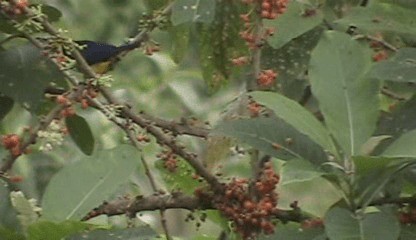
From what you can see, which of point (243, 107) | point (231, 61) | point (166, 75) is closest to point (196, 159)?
point (243, 107)

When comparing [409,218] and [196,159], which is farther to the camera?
[196,159]

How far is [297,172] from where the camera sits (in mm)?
1289

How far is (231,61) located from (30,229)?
24.8 inches

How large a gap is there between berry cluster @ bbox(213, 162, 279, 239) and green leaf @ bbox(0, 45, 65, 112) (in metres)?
0.31

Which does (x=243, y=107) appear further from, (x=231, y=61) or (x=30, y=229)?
(x=30, y=229)

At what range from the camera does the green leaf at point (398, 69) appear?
1433 millimetres

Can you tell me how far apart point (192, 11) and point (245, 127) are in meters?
0.22

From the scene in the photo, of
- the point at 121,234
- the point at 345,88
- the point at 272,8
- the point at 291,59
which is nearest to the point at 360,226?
the point at 345,88

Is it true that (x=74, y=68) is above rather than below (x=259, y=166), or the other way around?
Result: above

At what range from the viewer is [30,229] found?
133 centimetres

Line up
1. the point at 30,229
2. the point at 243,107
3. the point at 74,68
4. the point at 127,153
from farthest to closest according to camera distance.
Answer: the point at 243,107, the point at 74,68, the point at 127,153, the point at 30,229

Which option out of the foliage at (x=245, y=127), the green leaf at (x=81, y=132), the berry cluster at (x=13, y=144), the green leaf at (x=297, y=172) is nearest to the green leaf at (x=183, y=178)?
the foliage at (x=245, y=127)

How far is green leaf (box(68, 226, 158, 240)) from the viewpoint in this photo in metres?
1.36

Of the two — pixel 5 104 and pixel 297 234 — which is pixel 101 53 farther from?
pixel 297 234
